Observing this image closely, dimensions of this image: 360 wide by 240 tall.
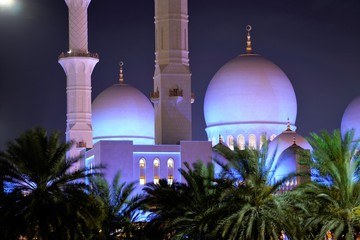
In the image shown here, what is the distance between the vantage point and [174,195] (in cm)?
2980

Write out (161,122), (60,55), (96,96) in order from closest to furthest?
(161,122) → (60,55) → (96,96)

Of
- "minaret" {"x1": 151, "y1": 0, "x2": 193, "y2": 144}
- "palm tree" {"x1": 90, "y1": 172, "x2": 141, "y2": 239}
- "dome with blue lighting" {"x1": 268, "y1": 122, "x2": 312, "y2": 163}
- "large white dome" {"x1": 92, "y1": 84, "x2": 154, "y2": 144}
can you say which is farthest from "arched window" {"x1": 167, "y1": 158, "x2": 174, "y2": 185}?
"palm tree" {"x1": 90, "y1": 172, "x2": 141, "y2": 239}

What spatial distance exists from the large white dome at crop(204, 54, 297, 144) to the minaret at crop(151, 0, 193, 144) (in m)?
8.22

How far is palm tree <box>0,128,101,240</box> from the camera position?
2598 cm

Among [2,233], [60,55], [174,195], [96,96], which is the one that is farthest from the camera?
[96,96]

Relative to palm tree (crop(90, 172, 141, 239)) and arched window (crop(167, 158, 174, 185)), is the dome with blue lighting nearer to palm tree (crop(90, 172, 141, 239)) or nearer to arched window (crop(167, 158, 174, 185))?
arched window (crop(167, 158, 174, 185))

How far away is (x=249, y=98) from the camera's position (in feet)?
174

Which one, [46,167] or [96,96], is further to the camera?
[96,96]

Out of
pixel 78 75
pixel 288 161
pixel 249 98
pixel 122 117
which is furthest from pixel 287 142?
pixel 78 75

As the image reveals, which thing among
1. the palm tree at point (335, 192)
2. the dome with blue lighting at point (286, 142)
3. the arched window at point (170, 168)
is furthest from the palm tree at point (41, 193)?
the dome with blue lighting at point (286, 142)

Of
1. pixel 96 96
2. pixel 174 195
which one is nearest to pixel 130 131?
pixel 96 96

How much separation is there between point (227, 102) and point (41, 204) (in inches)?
1084

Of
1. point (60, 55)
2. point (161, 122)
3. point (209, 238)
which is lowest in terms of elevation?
point (209, 238)

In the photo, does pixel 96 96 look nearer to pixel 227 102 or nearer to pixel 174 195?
pixel 227 102
